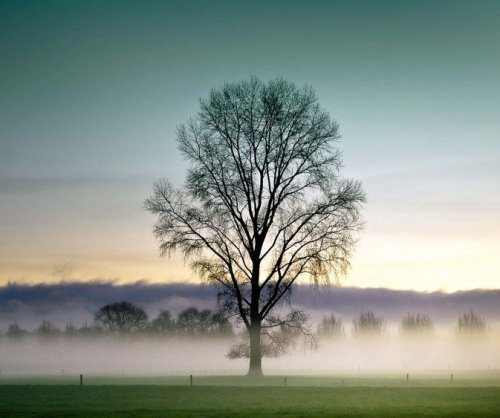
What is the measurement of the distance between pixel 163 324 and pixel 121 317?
51.3ft

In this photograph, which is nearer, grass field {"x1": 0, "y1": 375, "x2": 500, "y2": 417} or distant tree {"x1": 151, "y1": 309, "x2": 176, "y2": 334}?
grass field {"x1": 0, "y1": 375, "x2": 500, "y2": 417}

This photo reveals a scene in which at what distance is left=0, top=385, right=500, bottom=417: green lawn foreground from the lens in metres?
32.4

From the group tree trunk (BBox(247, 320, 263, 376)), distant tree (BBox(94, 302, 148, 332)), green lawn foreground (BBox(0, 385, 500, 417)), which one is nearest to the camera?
green lawn foreground (BBox(0, 385, 500, 417))

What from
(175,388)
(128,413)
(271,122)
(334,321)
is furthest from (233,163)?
(334,321)

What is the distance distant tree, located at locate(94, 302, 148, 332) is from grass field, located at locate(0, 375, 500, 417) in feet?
339

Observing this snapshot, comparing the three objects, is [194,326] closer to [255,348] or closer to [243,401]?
[255,348]

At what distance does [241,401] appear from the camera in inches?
1467

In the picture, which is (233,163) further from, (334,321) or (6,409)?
(334,321)

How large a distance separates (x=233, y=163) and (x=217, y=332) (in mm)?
113077

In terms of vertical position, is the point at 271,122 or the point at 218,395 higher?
the point at 271,122

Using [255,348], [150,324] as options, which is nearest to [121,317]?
[150,324]

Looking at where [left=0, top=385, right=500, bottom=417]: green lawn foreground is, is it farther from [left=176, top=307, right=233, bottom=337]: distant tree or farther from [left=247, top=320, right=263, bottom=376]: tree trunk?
[left=176, top=307, right=233, bottom=337]: distant tree

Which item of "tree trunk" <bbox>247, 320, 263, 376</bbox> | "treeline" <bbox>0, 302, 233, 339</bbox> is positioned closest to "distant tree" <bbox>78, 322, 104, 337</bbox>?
Answer: "treeline" <bbox>0, 302, 233, 339</bbox>

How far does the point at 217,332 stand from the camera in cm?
15725
